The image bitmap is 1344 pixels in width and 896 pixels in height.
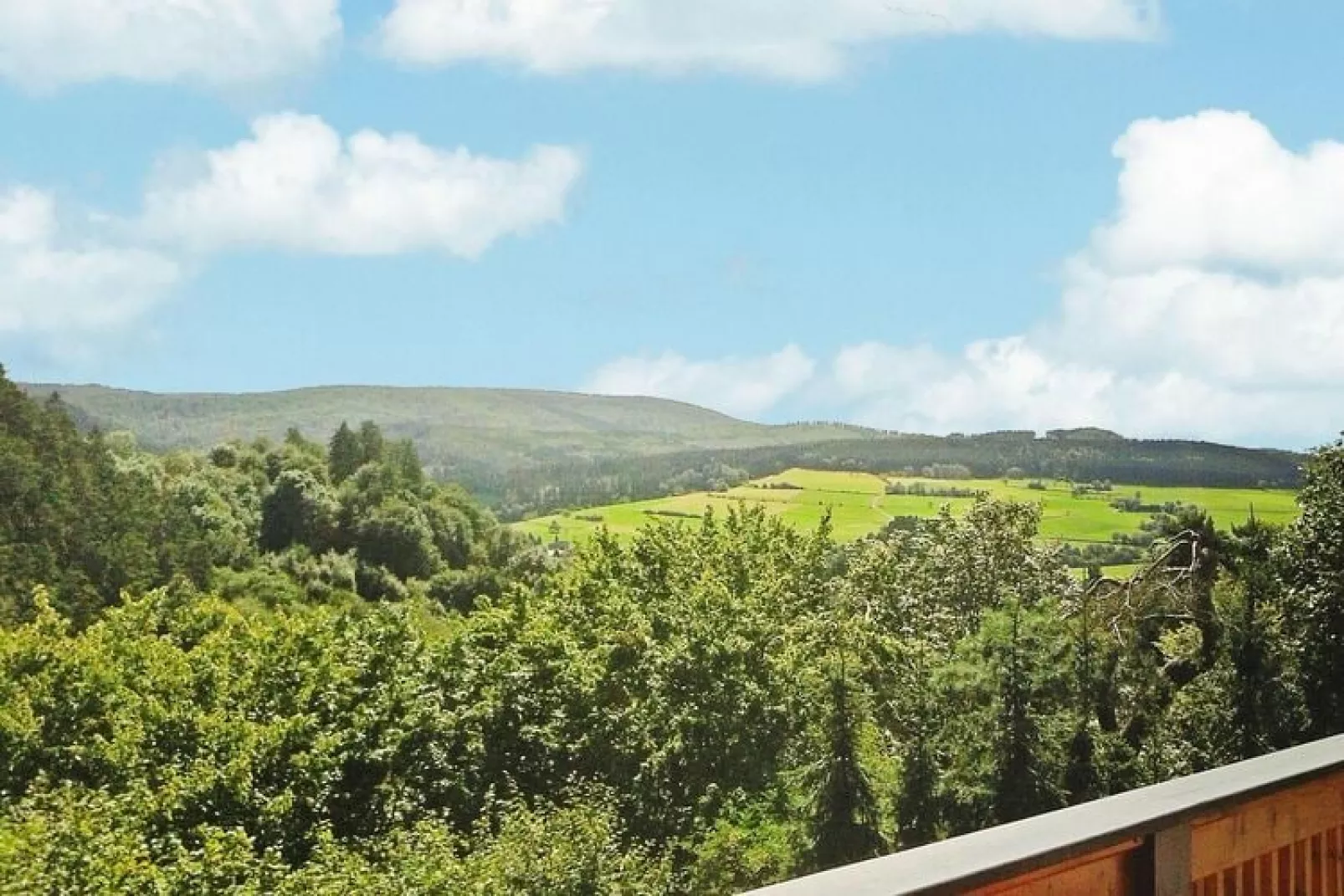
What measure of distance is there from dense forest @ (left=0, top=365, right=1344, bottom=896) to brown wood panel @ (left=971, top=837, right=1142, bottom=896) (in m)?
8.92

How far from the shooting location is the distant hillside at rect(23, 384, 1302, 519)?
1884cm

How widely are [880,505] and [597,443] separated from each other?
988 centimetres

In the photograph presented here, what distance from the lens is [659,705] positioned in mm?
14406

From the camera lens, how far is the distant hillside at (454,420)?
27109 millimetres

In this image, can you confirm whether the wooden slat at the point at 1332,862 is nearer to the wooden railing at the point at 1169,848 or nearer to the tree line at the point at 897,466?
the wooden railing at the point at 1169,848

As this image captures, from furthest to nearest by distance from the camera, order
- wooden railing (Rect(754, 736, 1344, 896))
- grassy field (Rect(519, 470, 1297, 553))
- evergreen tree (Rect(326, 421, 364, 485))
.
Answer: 1. evergreen tree (Rect(326, 421, 364, 485))
2. grassy field (Rect(519, 470, 1297, 553))
3. wooden railing (Rect(754, 736, 1344, 896))

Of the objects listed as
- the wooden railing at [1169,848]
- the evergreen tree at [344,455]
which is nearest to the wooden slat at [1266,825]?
the wooden railing at [1169,848]

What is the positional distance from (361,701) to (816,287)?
1602 cm

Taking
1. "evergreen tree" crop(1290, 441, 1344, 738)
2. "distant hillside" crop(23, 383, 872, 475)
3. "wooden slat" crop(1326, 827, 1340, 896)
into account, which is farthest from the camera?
"distant hillside" crop(23, 383, 872, 475)

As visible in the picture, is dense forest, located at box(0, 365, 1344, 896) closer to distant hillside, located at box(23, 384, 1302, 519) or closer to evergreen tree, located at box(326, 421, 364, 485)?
distant hillside, located at box(23, 384, 1302, 519)

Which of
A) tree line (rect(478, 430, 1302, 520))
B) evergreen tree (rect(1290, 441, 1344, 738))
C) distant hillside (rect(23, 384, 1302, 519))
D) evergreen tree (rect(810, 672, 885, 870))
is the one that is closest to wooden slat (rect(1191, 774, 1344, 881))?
evergreen tree (rect(1290, 441, 1344, 738))

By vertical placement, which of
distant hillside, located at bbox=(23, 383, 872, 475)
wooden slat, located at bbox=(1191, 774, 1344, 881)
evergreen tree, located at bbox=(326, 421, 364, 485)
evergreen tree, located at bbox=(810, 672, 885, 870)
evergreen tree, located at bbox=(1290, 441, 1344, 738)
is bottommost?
evergreen tree, located at bbox=(810, 672, 885, 870)

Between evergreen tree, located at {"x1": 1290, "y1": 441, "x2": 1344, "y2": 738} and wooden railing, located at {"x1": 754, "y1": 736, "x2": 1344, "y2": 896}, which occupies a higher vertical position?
wooden railing, located at {"x1": 754, "y1": 736, "x2": 1344, "y2": 896}

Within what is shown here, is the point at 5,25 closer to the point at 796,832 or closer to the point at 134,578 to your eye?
the point at 134,578
